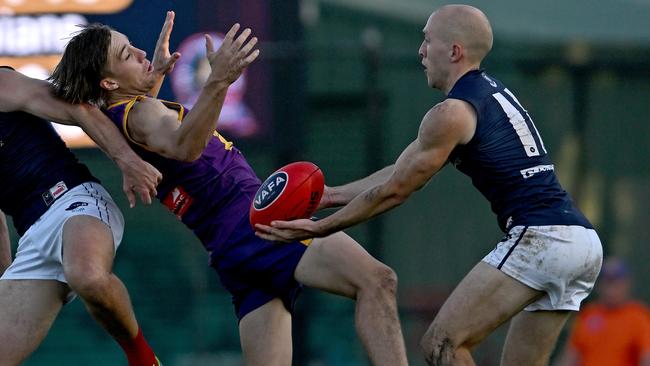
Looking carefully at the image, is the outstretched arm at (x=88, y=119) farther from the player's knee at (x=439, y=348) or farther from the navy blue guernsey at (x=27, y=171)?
the player's knee at (x=439, y=348)

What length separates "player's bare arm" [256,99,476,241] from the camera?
669 cm

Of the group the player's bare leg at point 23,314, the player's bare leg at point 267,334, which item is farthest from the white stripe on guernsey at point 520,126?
the player's bare leg at point 23,314

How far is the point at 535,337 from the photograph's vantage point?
701cm

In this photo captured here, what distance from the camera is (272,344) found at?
7426 mm

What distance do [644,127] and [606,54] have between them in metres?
0.72

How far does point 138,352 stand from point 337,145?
5.28 m

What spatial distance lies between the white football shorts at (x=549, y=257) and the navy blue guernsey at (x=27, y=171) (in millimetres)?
2225

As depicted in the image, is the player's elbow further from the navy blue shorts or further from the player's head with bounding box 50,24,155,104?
the player's head with bounding box 50,24,155,104

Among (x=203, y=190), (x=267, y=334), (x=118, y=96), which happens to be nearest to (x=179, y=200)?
(x=203, y=190)

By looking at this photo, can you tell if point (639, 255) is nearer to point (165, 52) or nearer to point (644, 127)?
point (644, 127)

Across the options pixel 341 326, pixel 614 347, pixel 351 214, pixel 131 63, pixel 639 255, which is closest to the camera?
pixel 351 214

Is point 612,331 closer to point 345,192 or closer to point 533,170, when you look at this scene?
point 345,192

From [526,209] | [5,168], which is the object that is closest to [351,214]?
[526,209]

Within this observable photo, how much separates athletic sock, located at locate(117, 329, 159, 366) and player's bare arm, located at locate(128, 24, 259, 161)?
3.19 feet
